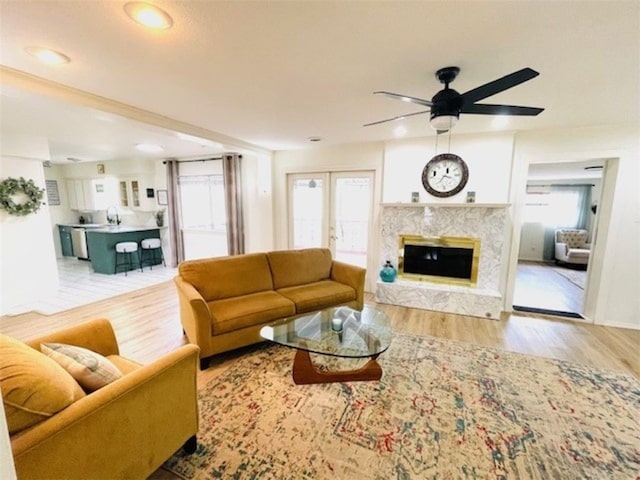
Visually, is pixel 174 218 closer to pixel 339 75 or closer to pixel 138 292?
pixel 138 292

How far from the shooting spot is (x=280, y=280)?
3375mm

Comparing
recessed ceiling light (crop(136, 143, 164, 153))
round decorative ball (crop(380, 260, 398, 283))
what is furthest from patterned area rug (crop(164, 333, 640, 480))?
recessed ceiling light (crop(136, 143, 164, 153))

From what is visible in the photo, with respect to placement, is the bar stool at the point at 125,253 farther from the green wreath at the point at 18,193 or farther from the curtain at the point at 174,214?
the green wreath at the point at 18,193

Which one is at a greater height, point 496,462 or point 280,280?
point 280,280

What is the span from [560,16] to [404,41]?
0.79 metres

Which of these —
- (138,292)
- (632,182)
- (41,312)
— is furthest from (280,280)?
(632,182)

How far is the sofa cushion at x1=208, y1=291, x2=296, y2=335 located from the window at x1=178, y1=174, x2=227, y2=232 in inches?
130

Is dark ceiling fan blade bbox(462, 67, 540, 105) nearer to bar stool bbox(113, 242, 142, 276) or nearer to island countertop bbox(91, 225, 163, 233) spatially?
bar stool bbox(113, 242, 142, 276)

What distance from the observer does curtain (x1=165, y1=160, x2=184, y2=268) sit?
6.01m

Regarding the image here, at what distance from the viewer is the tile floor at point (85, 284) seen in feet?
12.9

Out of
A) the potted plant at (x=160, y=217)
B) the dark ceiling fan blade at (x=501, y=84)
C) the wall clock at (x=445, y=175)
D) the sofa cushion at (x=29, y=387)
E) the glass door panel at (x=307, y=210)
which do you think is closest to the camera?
the sofa cushion at (x=29, y=387)

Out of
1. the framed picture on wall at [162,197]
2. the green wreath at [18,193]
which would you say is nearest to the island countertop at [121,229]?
the framed picture on wall at [162,197]

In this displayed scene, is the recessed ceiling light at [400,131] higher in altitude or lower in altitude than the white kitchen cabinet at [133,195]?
higher

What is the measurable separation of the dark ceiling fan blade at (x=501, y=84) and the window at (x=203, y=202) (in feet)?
16.1
